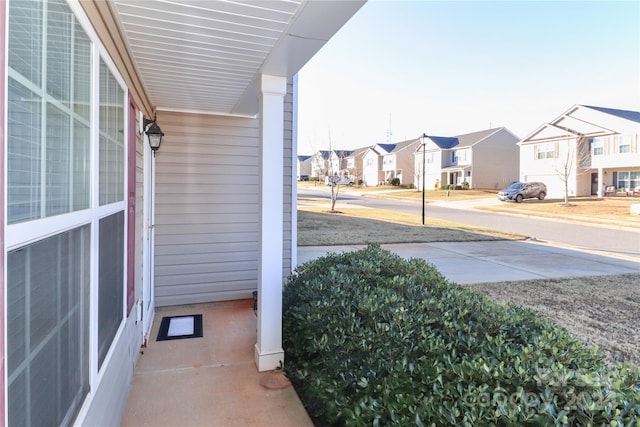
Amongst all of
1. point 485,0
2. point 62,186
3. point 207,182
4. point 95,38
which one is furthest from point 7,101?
point 485,0

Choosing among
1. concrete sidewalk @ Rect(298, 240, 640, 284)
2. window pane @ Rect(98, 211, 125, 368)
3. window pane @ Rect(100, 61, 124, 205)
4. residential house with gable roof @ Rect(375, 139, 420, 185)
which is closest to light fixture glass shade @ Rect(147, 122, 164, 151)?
window pane @ Rect(100, 61, 124, 205)

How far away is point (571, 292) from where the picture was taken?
5691 mm

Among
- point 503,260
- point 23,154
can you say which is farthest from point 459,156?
point 23,154

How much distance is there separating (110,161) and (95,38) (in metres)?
0.66

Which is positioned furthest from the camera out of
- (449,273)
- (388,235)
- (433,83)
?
(433,83)

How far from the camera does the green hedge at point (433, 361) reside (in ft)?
4.41

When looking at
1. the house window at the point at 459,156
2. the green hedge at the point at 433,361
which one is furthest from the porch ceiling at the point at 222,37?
the house window at the point at 459,156

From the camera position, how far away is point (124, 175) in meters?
2.50

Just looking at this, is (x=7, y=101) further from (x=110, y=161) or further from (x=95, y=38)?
(x=110, y=161)

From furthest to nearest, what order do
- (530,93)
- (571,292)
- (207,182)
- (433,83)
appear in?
(530,93) < (433,83) < (571,292) < (207,182)

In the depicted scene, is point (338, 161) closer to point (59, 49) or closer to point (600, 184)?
point (600, 184)

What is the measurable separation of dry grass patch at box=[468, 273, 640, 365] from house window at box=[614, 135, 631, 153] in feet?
69.2

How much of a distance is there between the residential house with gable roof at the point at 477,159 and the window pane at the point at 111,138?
31478 mm

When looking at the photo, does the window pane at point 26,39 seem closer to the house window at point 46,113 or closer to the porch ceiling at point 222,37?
the house window at point 46,113
